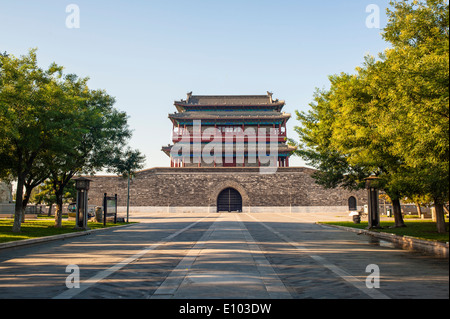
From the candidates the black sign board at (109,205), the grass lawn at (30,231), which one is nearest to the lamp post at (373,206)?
the grass lawn at (30,231)

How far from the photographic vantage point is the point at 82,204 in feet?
71.2

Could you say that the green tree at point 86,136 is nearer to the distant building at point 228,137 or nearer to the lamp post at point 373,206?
the lamp post at point 373,206

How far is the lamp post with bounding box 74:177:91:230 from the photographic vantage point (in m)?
21.2

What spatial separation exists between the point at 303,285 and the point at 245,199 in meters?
45.6

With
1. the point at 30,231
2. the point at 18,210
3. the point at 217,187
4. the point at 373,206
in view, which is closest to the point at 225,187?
the point at 217,187

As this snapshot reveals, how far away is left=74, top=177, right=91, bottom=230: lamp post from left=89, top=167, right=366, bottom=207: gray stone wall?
29738 millimetres

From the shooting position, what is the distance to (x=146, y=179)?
52.2 meters

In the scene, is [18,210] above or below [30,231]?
above

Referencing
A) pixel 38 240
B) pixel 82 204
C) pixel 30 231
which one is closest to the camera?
pixel 38 240

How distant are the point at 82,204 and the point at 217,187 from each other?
102 feet

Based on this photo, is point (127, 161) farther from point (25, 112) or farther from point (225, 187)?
point (225, 187)

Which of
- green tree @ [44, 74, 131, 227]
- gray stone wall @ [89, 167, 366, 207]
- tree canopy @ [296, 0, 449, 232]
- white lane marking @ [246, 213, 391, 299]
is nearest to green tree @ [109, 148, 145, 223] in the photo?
green tree @ [44, 74, 131, 227]

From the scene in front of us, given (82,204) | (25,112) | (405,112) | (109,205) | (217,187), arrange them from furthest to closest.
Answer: (217,187) → (109,205) → (82,204) → (25,112) → (405,112)

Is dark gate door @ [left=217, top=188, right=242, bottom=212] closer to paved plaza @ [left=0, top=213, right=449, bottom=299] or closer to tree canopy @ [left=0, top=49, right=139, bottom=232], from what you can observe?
tree canopy @ [left=0, top=49, right=139, bottom=232]
